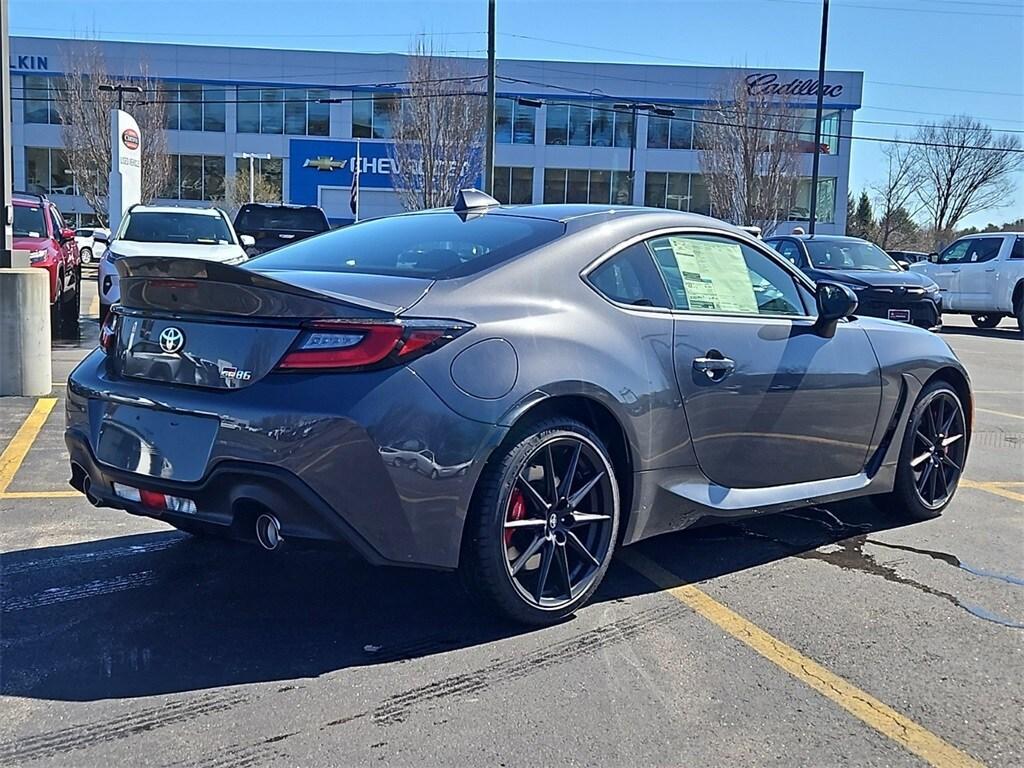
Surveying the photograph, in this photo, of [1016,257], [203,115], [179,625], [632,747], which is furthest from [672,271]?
[203,115]

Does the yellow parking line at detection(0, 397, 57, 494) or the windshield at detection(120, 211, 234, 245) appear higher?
the windshield at detection(120, 211, 234, 245)

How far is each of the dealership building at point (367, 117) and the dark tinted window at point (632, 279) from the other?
43.8 metres

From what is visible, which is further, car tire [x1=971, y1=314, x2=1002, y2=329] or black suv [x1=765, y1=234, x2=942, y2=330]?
car tire [x1=971, y1=314, x2=1002, y2=329]

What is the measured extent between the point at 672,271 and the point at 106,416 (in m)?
2.23

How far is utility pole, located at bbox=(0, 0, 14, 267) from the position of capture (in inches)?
323

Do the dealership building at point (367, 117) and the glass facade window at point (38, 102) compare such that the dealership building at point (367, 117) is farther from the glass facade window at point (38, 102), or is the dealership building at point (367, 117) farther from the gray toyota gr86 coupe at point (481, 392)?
the gray toyota gr86 coupe at point (481, 392)

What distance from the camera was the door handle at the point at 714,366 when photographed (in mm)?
3965

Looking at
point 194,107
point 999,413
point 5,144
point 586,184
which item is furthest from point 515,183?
point 5,144

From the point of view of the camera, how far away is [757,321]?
431 centimetres

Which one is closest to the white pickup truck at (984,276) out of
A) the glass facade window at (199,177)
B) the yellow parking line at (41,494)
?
the yellow parking line at (41,494)

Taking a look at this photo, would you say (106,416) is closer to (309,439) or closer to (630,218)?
(309,439)

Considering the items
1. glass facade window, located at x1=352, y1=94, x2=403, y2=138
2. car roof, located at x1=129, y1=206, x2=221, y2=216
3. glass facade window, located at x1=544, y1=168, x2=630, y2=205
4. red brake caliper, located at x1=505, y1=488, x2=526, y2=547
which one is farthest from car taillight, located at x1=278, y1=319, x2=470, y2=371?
glass facade window, located at x1=544, y1=168, x2=630, y2=205

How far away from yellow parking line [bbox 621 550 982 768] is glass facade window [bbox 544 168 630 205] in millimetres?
46224

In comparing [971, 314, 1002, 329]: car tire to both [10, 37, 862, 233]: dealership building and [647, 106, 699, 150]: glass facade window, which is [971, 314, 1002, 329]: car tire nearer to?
[10, 37, 862, 233]: dealership building
